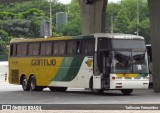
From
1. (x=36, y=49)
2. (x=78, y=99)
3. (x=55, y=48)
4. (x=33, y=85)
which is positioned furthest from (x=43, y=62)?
(x=78, y=99)

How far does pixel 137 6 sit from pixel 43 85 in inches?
3578

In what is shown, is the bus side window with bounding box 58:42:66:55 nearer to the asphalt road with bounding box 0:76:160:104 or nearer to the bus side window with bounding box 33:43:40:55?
the bus side window with bounding box 33:43:40:55

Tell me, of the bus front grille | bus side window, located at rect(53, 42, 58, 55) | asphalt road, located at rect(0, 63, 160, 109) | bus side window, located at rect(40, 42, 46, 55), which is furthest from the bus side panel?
the bus front grille

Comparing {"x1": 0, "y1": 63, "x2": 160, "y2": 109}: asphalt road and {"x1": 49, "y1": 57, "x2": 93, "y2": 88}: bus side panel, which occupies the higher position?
{"x1": 49, "y1": 57, "x2": 93, "y2": 88}: bus side panel

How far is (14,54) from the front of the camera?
34000 millimetres

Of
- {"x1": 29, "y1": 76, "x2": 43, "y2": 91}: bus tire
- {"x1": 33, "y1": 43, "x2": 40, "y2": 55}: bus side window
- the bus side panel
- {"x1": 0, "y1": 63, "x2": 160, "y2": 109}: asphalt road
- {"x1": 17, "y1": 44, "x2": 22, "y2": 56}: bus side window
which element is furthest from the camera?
{"x1": 17, "y1": 44, "x2": 22, "y2": 56}: bus side window

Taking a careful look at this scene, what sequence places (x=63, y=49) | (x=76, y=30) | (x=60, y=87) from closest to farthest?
(x=63, y=49) → (x=60, y=87) → (x=76, y=30)

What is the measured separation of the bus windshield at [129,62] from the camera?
2633 cm

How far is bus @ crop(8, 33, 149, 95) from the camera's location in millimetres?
26391

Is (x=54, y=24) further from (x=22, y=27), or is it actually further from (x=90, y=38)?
(x=90, y=38)

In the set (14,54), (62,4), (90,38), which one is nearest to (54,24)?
(62,4)

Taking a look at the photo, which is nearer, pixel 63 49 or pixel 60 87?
pixel 63 49

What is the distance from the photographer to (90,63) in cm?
2717

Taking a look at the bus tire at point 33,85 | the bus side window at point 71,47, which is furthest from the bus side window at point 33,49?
the bus side window at point 71,47
